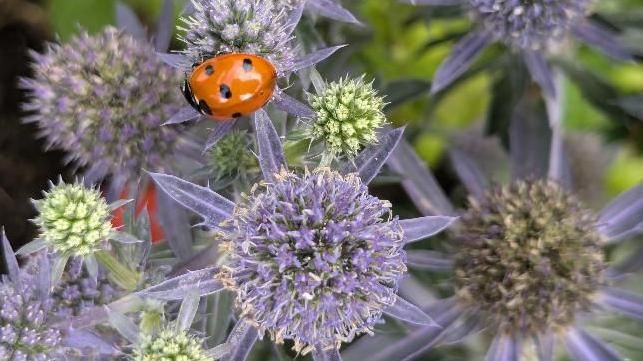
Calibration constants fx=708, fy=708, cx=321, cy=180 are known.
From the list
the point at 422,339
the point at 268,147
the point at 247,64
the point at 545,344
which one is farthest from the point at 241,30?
the point at 545,344

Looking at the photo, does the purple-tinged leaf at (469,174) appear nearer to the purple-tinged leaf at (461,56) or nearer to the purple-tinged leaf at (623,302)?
the purple-tinged leaf at (461,56)

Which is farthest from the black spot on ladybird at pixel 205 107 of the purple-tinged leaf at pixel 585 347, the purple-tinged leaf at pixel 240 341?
the purple-tinged leaf at pixel 585 347

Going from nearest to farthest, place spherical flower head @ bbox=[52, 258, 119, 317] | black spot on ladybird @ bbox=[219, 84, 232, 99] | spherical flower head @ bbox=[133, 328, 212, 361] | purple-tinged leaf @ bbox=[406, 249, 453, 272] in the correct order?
Answer: spherical flower head @ bbox=[133, 328, 212, 361]
black spot on ladybird @ bbox=[219, 84, 232, 99]
spherical flower head @ bbox=[52, 258, 119, 317]
purple-tinged leaf @ bbox=[406, 249, 453, 272]

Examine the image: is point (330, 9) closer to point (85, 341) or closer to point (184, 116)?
point (184, 116)

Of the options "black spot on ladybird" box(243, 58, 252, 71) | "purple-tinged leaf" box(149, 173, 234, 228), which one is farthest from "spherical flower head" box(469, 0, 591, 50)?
"purple-tinged leaf" box(149, 173, 234, 228)

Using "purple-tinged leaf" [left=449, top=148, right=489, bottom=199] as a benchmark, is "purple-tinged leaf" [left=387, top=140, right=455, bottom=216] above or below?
below

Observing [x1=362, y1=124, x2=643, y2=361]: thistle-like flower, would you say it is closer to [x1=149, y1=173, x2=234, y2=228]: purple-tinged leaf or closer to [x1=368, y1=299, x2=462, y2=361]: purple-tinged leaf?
[x1=368, y1=299, x2=462, y2=361]: purple-tinged leaf

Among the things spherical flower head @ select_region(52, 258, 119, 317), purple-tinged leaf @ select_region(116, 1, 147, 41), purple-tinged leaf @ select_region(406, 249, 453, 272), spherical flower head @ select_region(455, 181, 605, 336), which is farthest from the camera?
purple-tinged leaf @ select_region(116, 1, 147, 41)
